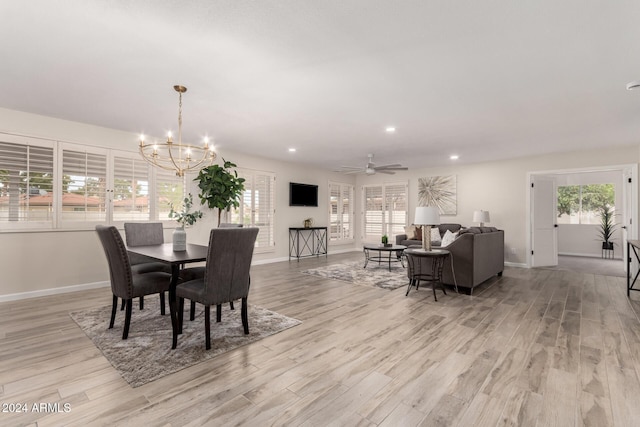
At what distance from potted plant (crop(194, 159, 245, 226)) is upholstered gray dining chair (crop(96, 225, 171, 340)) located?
2724mm

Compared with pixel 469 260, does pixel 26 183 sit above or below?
above

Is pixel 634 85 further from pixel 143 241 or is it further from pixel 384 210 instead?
pixel 384 210

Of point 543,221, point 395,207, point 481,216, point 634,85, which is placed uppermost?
point 634,85

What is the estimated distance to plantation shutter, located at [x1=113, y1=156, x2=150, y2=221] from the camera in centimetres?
479

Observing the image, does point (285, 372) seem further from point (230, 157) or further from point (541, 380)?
point (230, 157)

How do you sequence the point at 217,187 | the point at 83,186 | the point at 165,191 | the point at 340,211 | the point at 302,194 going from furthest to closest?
the point at 340,211
the point at 302,194
the point at 217,187
the point at 165,191
the point at 83,186

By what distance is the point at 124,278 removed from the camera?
266cm

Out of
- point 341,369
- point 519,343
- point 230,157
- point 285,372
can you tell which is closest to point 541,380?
point 519,343

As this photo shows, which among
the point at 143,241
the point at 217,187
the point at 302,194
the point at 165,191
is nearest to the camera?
the point at 143,241

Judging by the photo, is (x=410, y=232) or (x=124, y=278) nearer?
(x=124, y=278)

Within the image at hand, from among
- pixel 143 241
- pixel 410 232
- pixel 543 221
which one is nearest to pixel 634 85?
pixel 543 221

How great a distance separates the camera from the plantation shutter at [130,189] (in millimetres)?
4785

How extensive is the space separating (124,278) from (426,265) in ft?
12.8

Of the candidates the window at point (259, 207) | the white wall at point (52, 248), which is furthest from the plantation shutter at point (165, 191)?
the window at point (259, 207)
